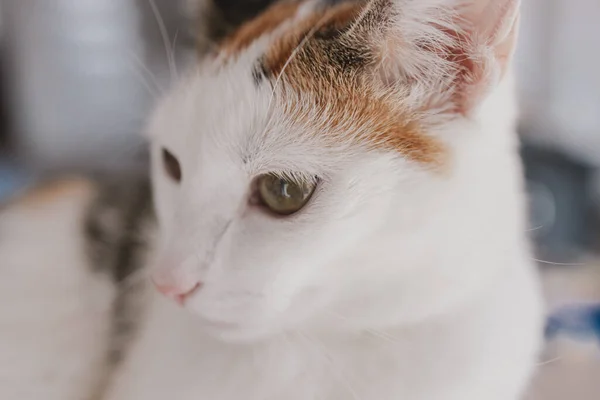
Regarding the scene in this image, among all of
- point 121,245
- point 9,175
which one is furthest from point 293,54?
point 9,175

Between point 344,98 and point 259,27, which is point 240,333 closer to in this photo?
point 344,98

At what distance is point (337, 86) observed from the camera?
0.63m

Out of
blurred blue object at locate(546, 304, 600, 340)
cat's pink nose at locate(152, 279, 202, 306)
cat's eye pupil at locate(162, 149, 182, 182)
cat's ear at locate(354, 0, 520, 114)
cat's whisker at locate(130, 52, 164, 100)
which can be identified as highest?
blurred blue object at locate(546, 304, 600, 340)

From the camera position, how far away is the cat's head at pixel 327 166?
592 mm

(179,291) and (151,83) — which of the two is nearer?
(179,291)

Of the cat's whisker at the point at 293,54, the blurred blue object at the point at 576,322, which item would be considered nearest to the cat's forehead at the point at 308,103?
the cat's whisker at the point at 293,54

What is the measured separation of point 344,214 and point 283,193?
0.21 ft

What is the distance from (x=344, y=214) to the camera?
23.2 inches

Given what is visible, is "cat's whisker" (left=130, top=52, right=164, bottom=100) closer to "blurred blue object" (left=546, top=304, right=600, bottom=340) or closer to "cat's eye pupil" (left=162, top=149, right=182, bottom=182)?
"cat's eye pupil" (left=162, top=149, right=182, bottom=182)

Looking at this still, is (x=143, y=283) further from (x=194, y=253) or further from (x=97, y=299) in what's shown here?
(x=194, y=253)

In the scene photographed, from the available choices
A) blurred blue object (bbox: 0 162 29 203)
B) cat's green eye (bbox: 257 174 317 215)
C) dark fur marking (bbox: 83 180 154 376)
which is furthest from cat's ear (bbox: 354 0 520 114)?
blurred blue object (bbox: 0 162 29 203)

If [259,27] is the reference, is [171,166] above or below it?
below

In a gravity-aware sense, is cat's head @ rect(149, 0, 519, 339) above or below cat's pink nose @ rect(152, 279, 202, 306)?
above

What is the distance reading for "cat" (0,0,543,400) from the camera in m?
0.60
